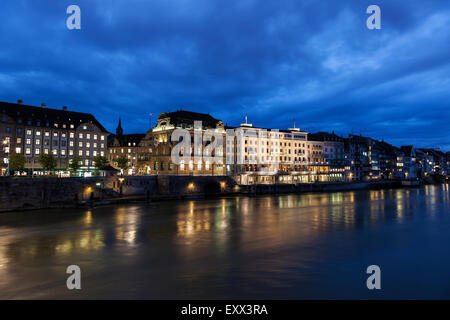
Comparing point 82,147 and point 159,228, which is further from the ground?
point 82,147

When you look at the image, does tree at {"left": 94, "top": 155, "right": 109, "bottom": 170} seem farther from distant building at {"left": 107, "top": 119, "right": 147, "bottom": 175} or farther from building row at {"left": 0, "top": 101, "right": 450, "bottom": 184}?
distant building at {"left": 107, "top": 119, "right": 147, "bottom": 175}

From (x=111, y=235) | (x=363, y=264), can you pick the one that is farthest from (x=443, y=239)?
(x=111, y=235)

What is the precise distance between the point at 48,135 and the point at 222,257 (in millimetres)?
77565

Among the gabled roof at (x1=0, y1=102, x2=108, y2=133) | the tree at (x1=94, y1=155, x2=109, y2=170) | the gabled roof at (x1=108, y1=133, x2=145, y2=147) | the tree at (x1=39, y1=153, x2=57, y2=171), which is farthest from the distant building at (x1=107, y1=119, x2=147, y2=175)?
the tree at (x1=39, y1=153, x2=57, y2=171)

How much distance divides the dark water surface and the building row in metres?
39.2

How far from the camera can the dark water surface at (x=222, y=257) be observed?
1539 centimetres

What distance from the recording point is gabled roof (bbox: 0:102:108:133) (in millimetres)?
74875

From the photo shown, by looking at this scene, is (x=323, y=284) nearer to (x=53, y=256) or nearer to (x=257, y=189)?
(x=53, y=256)

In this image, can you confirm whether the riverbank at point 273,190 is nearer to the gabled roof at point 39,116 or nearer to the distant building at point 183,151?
the distant building at point 183,151

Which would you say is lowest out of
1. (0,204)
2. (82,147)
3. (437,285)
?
(437,285)

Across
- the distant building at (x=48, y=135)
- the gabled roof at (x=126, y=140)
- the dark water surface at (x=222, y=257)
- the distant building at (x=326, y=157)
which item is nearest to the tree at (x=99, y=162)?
the distant building at (x=48, y=135)

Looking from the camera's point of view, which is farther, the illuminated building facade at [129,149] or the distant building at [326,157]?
the illuminated building facade at [129,149]

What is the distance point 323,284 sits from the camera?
634 inches
